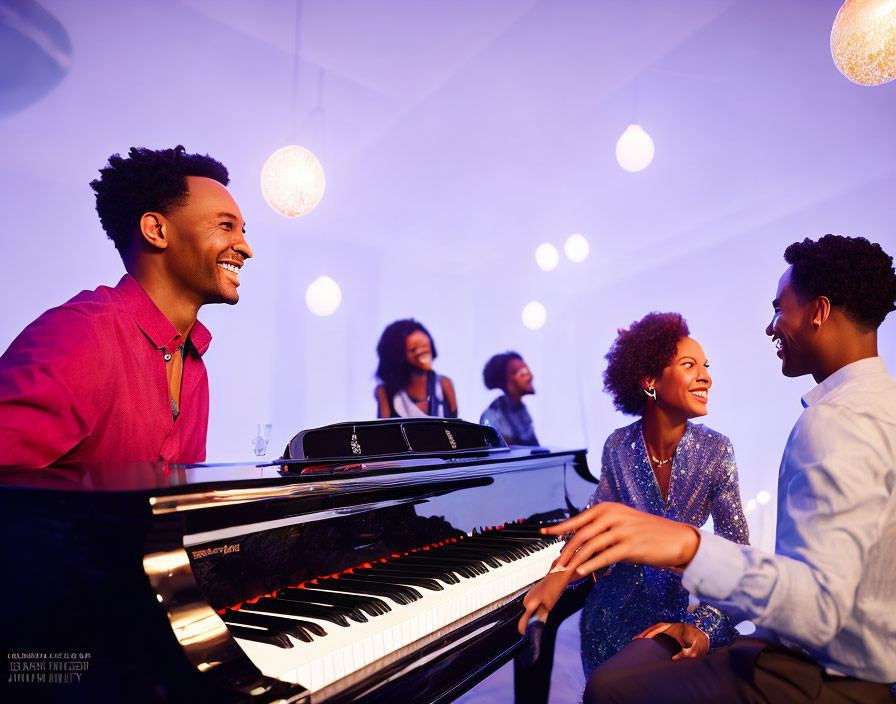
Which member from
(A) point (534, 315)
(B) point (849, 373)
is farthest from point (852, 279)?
(A) point (534, 315)

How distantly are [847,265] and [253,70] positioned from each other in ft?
17.0

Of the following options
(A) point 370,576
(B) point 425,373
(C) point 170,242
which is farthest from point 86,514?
(B) point 425,373

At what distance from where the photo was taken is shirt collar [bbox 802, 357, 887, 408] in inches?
44.7

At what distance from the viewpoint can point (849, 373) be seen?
3.81 ft

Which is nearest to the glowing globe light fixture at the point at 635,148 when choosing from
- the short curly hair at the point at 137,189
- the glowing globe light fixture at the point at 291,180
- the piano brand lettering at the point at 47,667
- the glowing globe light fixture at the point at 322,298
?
the glowing globe light fixture at the point at 291,180

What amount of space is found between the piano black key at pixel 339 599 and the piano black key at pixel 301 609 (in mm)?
25

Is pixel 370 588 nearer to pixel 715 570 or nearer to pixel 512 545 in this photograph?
pixel 512 545

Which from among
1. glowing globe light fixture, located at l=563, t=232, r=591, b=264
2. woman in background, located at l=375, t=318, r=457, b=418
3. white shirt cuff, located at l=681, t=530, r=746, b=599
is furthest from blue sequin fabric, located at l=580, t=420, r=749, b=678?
glowing globe light fixture, located at l=563, t=232, r=591, b=264

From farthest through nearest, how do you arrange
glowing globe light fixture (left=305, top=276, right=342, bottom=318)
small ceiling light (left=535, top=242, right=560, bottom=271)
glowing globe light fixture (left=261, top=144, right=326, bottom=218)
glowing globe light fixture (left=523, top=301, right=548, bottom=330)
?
1. glowing globe light fixture (left=523, top=301, right=548, bottom=330)
2. small ceiling light (left=535, top=242, right=560, bottom=271)
3. glowing globe light fixture (left=305, top=276, right=342, bottom=318)
4. glowing globe light fixture (left=261, top=144, right=326, bottom=218)

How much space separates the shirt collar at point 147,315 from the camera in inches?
65.3

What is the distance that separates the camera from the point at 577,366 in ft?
Result: 22.7

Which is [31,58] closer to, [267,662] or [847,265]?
[267,662]

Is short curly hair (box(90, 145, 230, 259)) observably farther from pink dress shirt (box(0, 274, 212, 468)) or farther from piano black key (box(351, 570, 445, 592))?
piano black key (box(351, 570, 445, 592))

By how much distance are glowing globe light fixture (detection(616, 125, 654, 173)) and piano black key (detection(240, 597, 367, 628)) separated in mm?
4115
